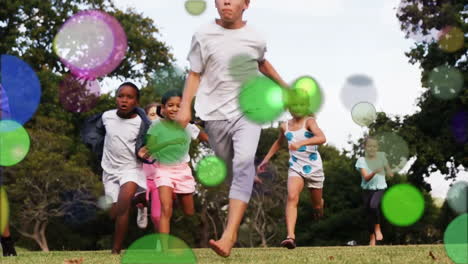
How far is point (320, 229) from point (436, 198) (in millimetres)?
7263

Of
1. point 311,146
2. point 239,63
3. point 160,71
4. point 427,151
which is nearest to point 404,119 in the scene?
point 427,151

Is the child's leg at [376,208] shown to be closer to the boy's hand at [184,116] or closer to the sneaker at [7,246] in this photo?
the sneaker at [7,246]

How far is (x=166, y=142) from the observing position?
337 inches

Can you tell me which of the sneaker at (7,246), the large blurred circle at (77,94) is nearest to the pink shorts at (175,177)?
the sneaker at (7,246)

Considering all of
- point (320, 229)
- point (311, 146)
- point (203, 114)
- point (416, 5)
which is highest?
point (416, 5)

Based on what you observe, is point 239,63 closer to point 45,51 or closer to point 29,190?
point 45,51

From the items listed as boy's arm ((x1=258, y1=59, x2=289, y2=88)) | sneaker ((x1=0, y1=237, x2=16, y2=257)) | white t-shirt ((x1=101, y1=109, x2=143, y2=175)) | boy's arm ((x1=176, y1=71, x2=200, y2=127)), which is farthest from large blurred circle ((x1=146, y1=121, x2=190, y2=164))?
boy's arm ((x1=176, y1=71, x2=200, y2=127))

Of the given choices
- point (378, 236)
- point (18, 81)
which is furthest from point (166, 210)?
point (18, 81)

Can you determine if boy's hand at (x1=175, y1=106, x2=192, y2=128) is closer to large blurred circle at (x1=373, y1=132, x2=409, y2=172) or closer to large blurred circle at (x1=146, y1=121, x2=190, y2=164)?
large blurred circle at (x1=146, y1=121, x2=190, y2=164)

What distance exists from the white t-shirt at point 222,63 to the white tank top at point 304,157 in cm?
351

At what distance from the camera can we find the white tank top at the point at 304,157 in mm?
9445

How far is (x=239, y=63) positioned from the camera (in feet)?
19.6

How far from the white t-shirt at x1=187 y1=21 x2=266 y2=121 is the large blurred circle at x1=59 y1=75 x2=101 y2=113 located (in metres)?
28.6

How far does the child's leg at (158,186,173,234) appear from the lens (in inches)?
328
